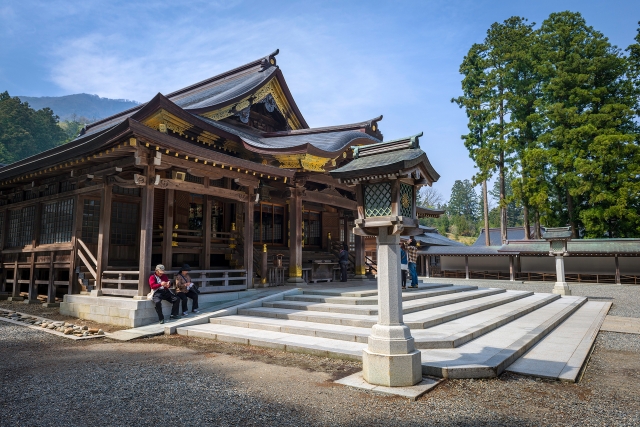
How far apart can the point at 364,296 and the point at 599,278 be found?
24045 mm

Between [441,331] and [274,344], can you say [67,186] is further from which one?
[441,331]

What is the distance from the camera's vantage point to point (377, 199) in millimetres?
5574

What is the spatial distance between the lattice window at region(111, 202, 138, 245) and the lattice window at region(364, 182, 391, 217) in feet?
30.5

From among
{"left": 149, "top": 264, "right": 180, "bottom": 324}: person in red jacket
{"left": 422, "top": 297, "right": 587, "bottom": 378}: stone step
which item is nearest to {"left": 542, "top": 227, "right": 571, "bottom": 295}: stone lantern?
{"left": 422, "top": 297, "right": 587, "bottom": 378}: stone step

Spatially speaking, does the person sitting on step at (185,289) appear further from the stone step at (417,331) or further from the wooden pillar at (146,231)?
the stone step at (417,331)

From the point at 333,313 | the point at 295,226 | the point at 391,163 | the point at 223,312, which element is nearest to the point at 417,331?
the point at 333,313

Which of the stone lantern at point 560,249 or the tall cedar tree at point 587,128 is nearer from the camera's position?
the stone lantern at point 560,249

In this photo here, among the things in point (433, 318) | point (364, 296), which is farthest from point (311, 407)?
point (364, 296)

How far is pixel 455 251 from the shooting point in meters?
30.6

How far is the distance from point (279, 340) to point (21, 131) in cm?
6078

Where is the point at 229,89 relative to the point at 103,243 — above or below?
above

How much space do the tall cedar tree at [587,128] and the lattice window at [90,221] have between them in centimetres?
2773

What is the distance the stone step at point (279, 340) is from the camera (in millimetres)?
6309

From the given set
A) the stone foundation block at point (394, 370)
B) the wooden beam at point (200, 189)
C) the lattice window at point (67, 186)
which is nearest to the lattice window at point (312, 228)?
the wooden beam at point (200, 189)
